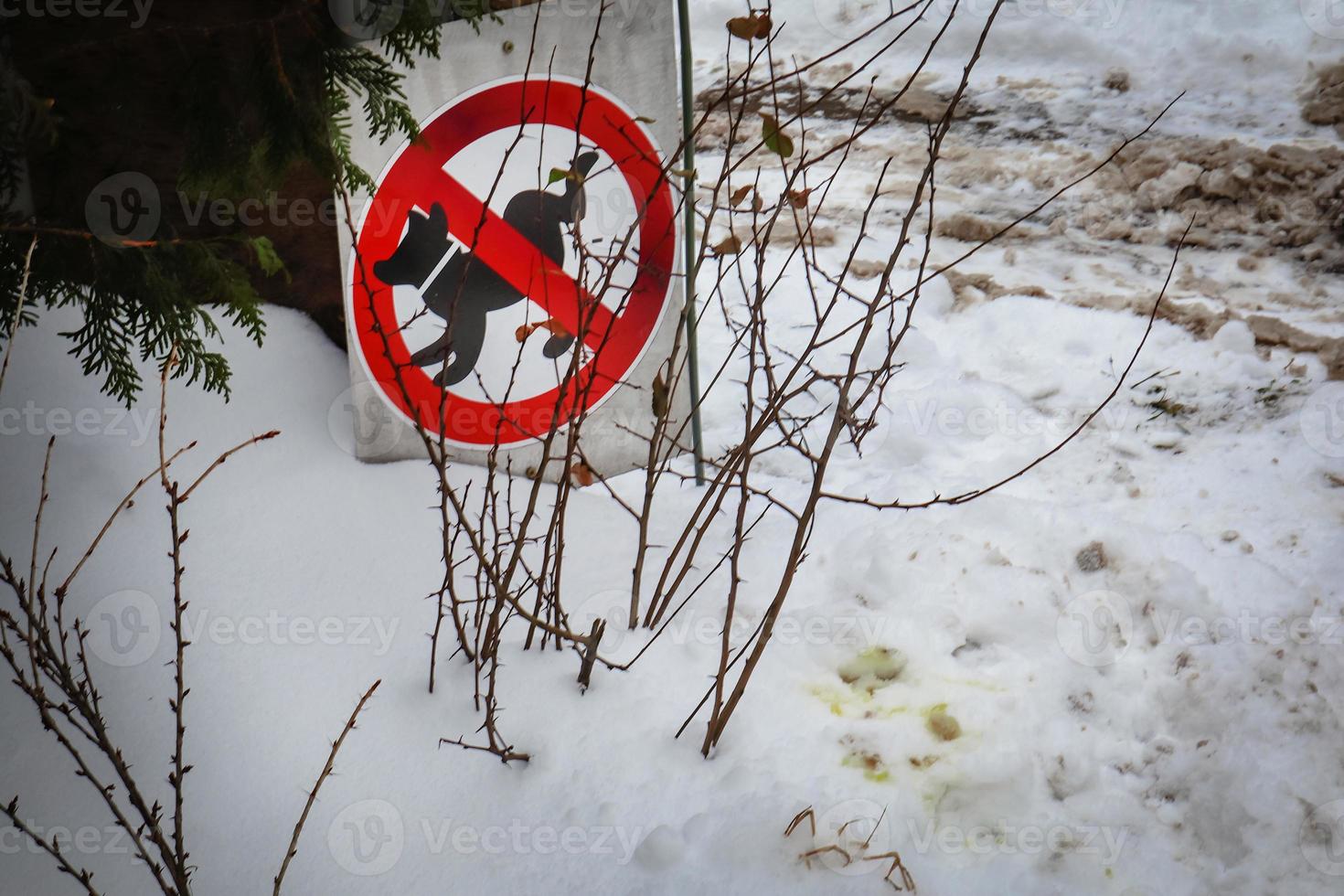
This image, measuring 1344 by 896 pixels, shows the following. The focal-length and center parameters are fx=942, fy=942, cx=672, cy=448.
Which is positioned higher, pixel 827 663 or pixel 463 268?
pixel 463 268

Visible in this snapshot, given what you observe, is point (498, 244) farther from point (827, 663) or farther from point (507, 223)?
point (827, 663)

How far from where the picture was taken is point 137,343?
2.31 m

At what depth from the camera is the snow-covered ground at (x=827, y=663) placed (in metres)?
1.59

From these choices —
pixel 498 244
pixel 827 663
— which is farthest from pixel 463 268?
pixel 827 663

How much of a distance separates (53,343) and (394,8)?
1.17 meters

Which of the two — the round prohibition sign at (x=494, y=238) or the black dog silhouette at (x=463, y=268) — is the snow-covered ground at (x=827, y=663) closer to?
the round prohibition sign at (x=494, y=238)

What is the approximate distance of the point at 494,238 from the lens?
2342 millimetres

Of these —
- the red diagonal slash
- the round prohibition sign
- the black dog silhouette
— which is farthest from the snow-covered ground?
the red diagonal slash

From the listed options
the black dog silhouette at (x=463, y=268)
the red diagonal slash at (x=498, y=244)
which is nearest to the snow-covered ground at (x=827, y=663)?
the black dog silhouette at (x=463, y=268)

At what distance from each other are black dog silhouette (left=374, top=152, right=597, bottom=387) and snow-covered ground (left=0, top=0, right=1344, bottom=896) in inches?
13.7

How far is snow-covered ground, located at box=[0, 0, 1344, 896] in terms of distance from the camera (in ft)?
5.23

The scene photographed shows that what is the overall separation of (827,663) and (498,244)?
128 cm

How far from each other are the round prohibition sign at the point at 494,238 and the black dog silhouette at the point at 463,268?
19mm

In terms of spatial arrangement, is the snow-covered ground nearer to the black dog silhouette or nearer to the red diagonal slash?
the black dog silhouette
